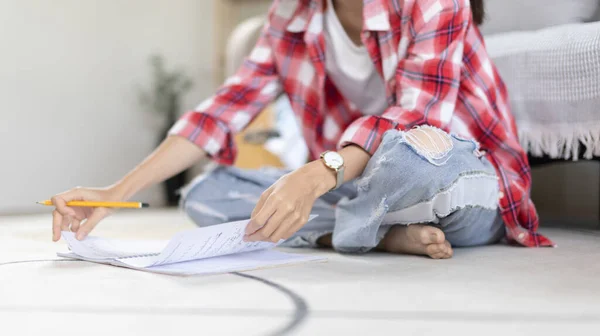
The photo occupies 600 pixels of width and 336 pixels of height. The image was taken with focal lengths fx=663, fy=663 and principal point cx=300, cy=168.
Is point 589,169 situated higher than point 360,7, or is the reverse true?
point 360,7

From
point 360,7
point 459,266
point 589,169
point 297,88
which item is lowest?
point 589,169

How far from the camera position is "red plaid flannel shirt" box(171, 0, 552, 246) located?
1003 millimetres

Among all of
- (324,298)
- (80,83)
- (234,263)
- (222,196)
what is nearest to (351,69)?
(222,196)

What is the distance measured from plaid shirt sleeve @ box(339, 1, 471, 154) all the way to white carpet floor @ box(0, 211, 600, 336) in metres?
0.22

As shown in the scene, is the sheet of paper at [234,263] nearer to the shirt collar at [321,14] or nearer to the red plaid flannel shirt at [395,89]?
the red plaid flannel shirt at [395,89]

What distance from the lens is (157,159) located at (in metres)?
1.12

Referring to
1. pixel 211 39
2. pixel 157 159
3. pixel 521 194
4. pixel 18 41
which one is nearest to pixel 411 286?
pixel 521 194

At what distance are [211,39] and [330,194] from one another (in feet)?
7.84

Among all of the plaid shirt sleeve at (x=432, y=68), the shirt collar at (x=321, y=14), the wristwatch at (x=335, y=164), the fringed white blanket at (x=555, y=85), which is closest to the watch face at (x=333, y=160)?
the wristwatch at (x=335, y=164)

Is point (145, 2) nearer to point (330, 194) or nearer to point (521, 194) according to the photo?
point (330, 194)

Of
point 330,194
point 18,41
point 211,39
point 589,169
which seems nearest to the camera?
point 330,194

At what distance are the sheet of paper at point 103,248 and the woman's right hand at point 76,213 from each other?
2cm

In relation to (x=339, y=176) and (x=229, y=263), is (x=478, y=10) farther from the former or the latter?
(x=229, y=263)

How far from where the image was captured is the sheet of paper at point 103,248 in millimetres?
904
